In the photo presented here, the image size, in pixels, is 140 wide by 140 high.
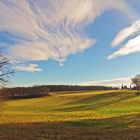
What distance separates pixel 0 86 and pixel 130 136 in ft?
59.2

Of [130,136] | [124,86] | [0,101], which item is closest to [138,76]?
[124,86]

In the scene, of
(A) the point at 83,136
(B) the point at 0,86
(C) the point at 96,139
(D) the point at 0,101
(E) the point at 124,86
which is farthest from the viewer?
(E) the point at 124,86

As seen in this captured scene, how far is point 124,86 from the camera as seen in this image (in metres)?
194

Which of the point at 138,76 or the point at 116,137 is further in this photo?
the point at 138,76

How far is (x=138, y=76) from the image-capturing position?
125875mm

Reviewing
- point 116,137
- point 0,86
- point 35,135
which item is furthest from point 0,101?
point 116,137

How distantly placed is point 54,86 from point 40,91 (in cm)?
4162

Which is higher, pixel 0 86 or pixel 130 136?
pixel 0 86

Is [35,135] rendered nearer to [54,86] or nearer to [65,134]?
[65,134]

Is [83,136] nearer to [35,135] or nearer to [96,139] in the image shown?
[96,139]

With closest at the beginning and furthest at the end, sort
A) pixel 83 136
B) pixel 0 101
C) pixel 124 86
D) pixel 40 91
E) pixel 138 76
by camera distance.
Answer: pixel 83 136 → pixel 0 101 → pixel 138 76 → pixel 40 91 → pixel 124 86

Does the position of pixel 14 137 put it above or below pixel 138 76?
below

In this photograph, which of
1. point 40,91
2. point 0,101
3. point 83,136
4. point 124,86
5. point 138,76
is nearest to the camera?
point 83,136

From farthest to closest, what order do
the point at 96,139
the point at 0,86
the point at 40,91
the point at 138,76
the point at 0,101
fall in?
the point at 40,91
the point at 138,76
the point at 0,101
the point at 0,86
the point at 96,139
